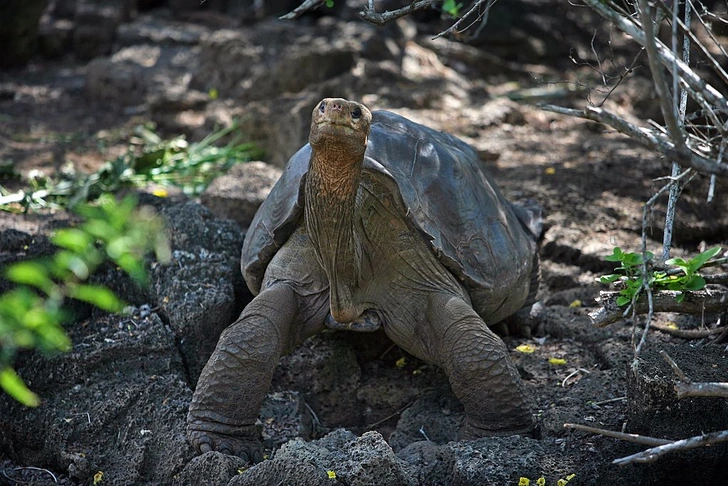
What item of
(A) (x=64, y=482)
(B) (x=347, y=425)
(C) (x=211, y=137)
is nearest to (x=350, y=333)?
(B) (x=347, y=425)

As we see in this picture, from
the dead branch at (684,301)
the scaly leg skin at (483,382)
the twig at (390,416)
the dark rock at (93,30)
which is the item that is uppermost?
the dead branch at (684,301)

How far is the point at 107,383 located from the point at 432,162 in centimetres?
152

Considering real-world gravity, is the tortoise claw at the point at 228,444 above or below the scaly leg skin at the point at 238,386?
below

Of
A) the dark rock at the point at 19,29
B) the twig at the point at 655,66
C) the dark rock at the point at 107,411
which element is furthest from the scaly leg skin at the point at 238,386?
the dark rock at the point at 19,29

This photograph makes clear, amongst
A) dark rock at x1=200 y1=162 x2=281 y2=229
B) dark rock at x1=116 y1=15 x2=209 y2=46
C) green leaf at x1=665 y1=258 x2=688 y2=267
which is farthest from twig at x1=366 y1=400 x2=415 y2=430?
dark rock at x1=116 y1=15 x2=209 y2=46

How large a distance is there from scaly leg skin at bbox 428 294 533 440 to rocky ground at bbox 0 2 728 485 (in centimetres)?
13

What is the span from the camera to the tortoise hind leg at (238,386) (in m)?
3.11

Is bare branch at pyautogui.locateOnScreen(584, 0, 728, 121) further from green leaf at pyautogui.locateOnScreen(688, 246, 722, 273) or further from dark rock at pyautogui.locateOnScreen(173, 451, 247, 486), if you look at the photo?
dark rock at pyautogui.locateOnScreen(173, 451, 247, 486)

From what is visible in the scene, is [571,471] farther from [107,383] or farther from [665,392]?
[107,383]

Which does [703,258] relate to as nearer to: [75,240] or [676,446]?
[676,446]

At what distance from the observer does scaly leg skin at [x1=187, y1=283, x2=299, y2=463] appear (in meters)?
3.11

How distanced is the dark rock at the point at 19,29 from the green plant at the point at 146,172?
8.60 ft

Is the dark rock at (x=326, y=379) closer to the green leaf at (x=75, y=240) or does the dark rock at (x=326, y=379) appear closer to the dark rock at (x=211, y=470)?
the dark rock at (x=211, y=470)

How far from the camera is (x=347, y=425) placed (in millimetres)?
3631
